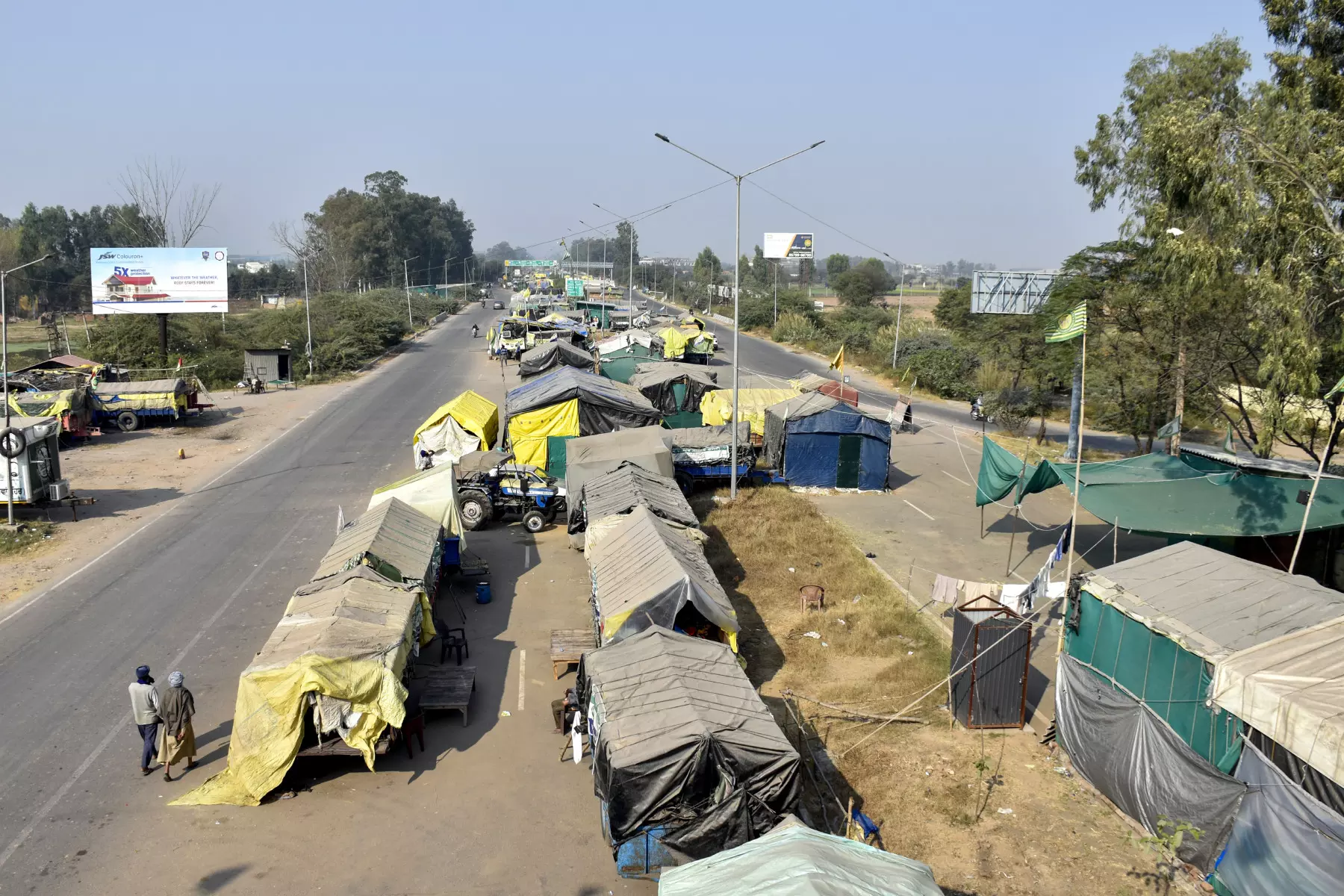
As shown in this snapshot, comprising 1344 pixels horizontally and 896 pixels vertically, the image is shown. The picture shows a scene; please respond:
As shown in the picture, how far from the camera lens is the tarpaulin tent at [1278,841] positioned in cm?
754

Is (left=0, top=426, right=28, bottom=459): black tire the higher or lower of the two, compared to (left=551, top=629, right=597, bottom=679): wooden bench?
higher

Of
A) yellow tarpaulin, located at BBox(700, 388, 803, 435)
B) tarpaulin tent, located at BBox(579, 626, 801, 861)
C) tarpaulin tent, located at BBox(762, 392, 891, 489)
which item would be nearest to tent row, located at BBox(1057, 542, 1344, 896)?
tarpaulin tent, located at BBox(579, 626, 801, 861)

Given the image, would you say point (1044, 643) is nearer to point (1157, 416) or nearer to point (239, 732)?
point (239, 732)

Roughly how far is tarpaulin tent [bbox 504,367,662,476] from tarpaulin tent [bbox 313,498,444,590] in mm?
6547

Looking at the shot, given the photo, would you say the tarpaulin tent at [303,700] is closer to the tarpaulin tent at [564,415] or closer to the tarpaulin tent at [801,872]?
the tarpaulin tent at [801,872]

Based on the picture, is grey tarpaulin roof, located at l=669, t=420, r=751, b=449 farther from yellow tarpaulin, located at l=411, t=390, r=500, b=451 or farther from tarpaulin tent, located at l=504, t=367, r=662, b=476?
yellow tarpaulin, located at l=411, t=390, r=500, b=451

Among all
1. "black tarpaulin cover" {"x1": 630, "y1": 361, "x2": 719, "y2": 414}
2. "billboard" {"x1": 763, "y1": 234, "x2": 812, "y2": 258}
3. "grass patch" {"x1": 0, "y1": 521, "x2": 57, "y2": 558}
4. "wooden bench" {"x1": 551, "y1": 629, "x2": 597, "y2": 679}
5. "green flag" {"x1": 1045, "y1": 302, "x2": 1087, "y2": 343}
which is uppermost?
"billboard" {"x1": 763, "y1": 234, "x2": 812, "y2": 258}

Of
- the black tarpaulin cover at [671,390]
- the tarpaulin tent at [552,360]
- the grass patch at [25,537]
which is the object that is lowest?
the grass patch at [25,537]

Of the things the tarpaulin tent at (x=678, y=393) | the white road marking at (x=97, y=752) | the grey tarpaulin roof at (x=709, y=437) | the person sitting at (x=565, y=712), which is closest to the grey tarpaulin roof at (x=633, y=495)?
the grey tarpaulin roof at (x=709, y=437)

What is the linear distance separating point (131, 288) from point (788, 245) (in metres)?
80.3

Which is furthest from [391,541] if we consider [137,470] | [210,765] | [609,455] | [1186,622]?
[137,470]

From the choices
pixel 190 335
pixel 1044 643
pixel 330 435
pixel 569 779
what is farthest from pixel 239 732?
pixel 190 335

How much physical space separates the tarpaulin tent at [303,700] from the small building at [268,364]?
3525 cm

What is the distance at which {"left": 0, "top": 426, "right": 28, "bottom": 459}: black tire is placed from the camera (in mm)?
19672
